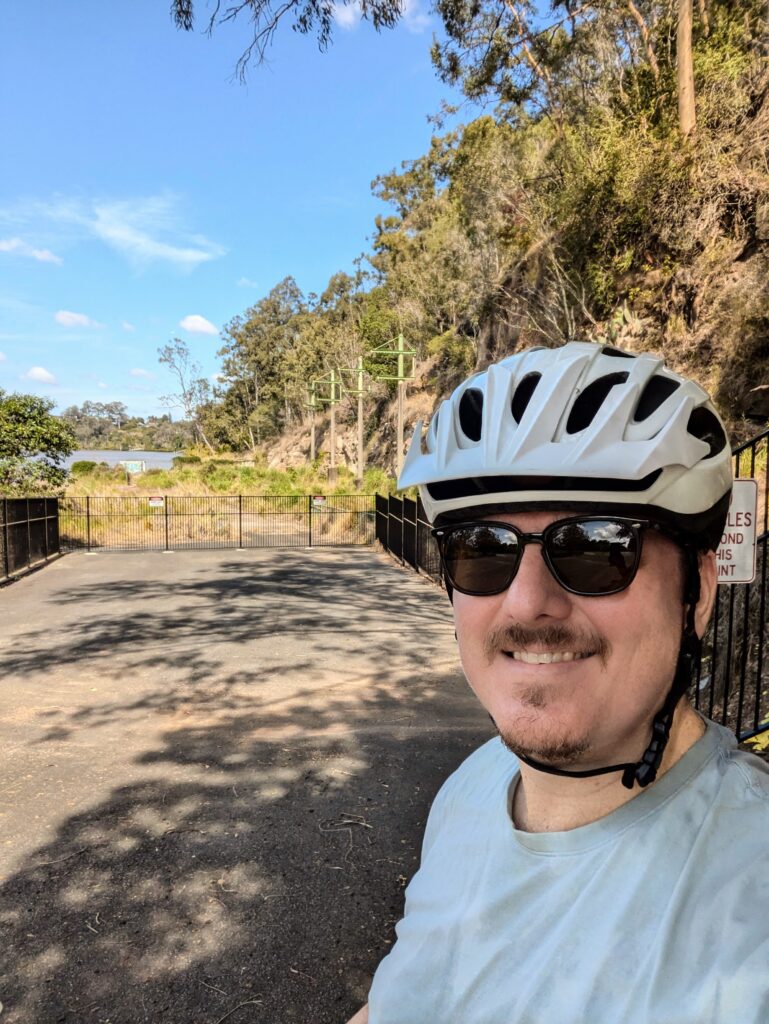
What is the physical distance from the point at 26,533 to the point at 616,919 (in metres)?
18.5

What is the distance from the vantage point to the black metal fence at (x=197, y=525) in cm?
2419

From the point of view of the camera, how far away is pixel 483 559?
3.90ft

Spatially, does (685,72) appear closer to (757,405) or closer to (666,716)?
(757,405)

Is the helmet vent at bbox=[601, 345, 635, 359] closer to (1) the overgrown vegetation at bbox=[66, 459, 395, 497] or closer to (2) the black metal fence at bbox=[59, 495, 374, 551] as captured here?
(2) the black metal fence at bbox=[59, 495, 374, 551]

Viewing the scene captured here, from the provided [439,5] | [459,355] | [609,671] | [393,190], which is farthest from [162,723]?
[393,190]

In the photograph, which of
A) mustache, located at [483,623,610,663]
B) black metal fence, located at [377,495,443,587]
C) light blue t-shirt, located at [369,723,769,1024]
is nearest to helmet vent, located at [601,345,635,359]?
mustache, located at [483,623,610,663]

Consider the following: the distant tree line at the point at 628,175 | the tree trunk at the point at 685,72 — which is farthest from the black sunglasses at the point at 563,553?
the tree trunk at the point at 685,72

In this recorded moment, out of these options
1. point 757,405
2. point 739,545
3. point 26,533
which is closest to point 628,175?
point 757,405

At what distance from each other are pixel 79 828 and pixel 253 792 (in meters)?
1.09

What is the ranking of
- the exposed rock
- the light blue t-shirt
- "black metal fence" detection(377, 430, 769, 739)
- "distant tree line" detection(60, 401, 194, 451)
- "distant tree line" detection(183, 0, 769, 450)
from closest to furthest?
the light blue t-shirt < "black metal fence" detection(377, 430, 769, 739) < the exposed rock < "distant tree line" detection(183, 0, 769, 450) < "distant tree line" detection(60, 401, 194, 451)

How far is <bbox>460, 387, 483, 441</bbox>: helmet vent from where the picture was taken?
54.1 inches

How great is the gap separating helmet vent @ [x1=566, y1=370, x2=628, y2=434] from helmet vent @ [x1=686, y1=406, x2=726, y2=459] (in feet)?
0.51

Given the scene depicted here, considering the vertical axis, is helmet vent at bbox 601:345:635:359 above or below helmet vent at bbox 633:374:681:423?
above

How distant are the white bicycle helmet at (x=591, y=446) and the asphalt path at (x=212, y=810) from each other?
2544 millimetres
